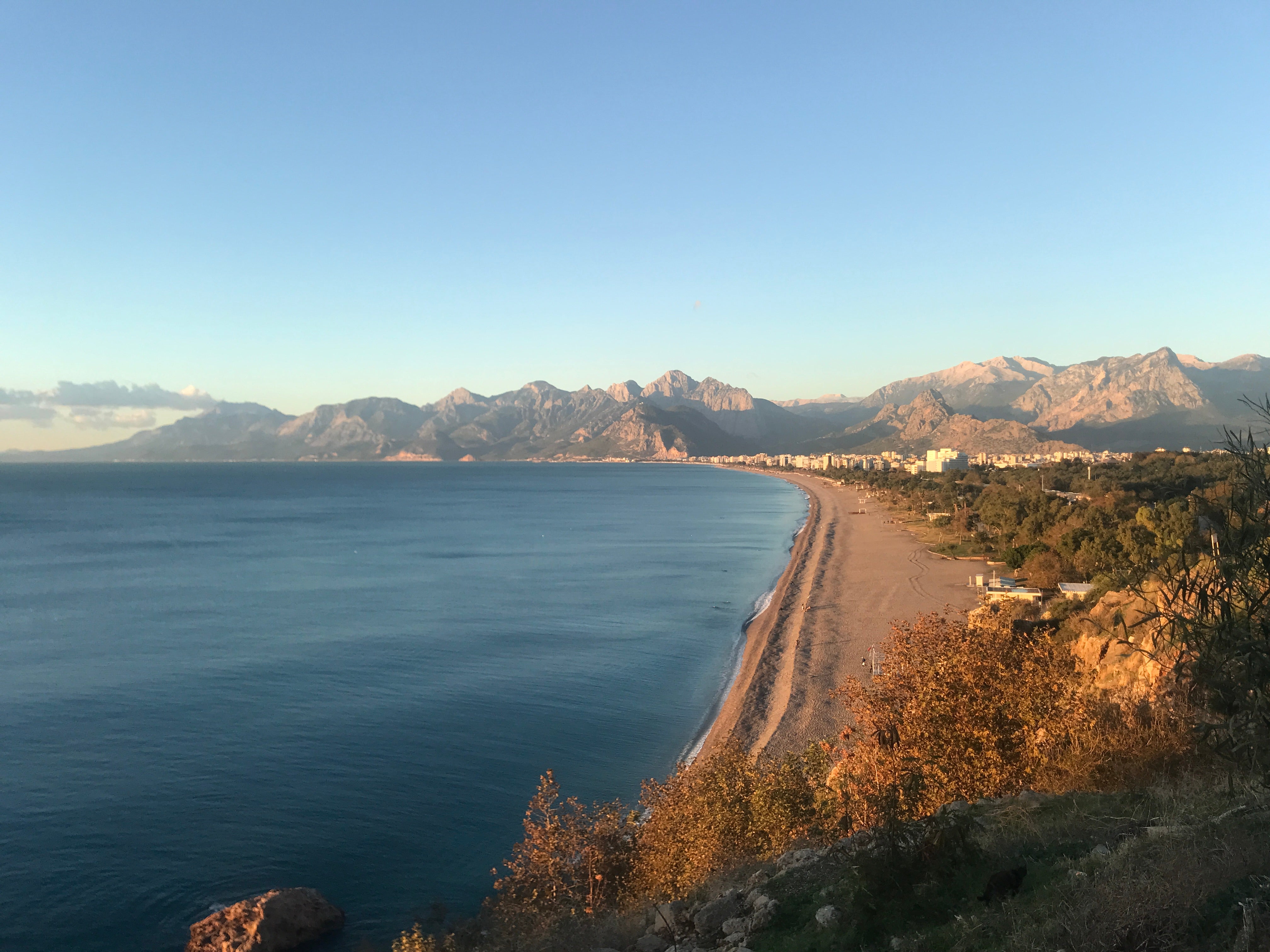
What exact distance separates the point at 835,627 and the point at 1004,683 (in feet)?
103

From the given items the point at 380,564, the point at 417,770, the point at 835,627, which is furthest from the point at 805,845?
the point at 380,564

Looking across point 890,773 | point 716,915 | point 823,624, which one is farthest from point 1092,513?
point 716,915

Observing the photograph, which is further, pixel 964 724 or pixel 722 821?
pixel 722 821

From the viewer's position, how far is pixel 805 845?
1416 centimetres

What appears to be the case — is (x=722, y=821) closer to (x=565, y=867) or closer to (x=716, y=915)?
(x=565, y=867)

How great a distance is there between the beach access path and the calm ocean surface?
209 centimetres

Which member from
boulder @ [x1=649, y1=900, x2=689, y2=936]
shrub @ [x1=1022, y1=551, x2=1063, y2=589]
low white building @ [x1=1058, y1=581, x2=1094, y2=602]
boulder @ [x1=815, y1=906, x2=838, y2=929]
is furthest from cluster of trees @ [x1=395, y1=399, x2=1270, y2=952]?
shrub @ [x1=1022, y1=551, x2=1063, y2=589]

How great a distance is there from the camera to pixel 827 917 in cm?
939

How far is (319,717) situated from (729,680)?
713 inches

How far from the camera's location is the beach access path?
29.6 metres

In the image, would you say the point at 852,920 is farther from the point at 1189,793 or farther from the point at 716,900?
the point at 1189,793

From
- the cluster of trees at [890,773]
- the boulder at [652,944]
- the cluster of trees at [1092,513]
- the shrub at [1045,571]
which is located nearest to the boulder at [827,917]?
the cluster of trees at [890,773]

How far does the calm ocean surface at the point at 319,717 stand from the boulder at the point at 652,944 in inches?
363

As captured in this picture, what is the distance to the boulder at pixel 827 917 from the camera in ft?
30.6
